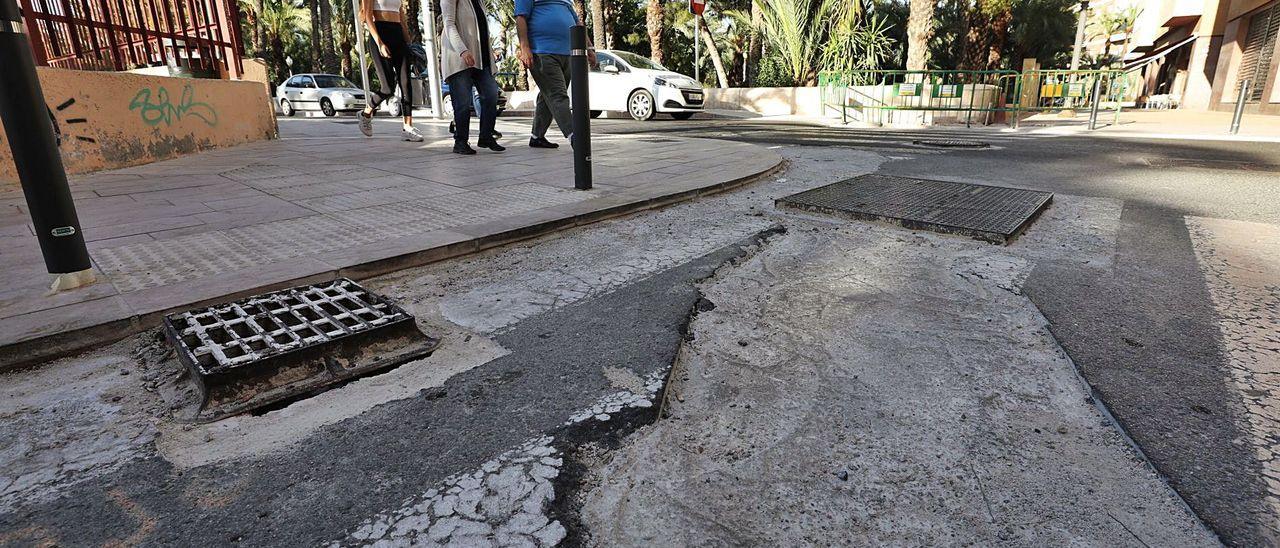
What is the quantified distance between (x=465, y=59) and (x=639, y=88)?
909 cm

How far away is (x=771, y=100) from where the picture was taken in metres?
19.8

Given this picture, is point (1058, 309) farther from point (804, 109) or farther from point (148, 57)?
point (804, 109)

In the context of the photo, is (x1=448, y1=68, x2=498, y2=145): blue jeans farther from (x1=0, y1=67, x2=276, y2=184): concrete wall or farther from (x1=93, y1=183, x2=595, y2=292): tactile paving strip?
(x1=0, y1=67, x2=276, y2=184): concrete wall

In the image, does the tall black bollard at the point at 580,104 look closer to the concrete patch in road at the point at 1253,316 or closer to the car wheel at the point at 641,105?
the concrete patch in road at the point at 1253,316

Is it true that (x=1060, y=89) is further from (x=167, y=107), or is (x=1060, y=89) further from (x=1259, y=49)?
(x=167, y=107)

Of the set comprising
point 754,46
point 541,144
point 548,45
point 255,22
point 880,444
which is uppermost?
point 255,22

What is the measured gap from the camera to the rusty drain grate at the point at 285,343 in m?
1.85

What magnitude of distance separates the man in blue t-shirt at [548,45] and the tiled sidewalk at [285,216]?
656mm

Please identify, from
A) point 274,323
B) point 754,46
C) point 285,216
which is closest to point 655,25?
point 754,46

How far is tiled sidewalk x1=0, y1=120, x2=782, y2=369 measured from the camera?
247 cm

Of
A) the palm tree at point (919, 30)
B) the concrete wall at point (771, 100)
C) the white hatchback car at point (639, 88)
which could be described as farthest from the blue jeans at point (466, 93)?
the palm tree at point (919, 30)

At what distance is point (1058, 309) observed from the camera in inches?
99.4

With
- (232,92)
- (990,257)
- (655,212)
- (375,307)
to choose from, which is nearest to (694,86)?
(232,92)

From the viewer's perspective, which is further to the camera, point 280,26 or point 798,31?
point 280,26
